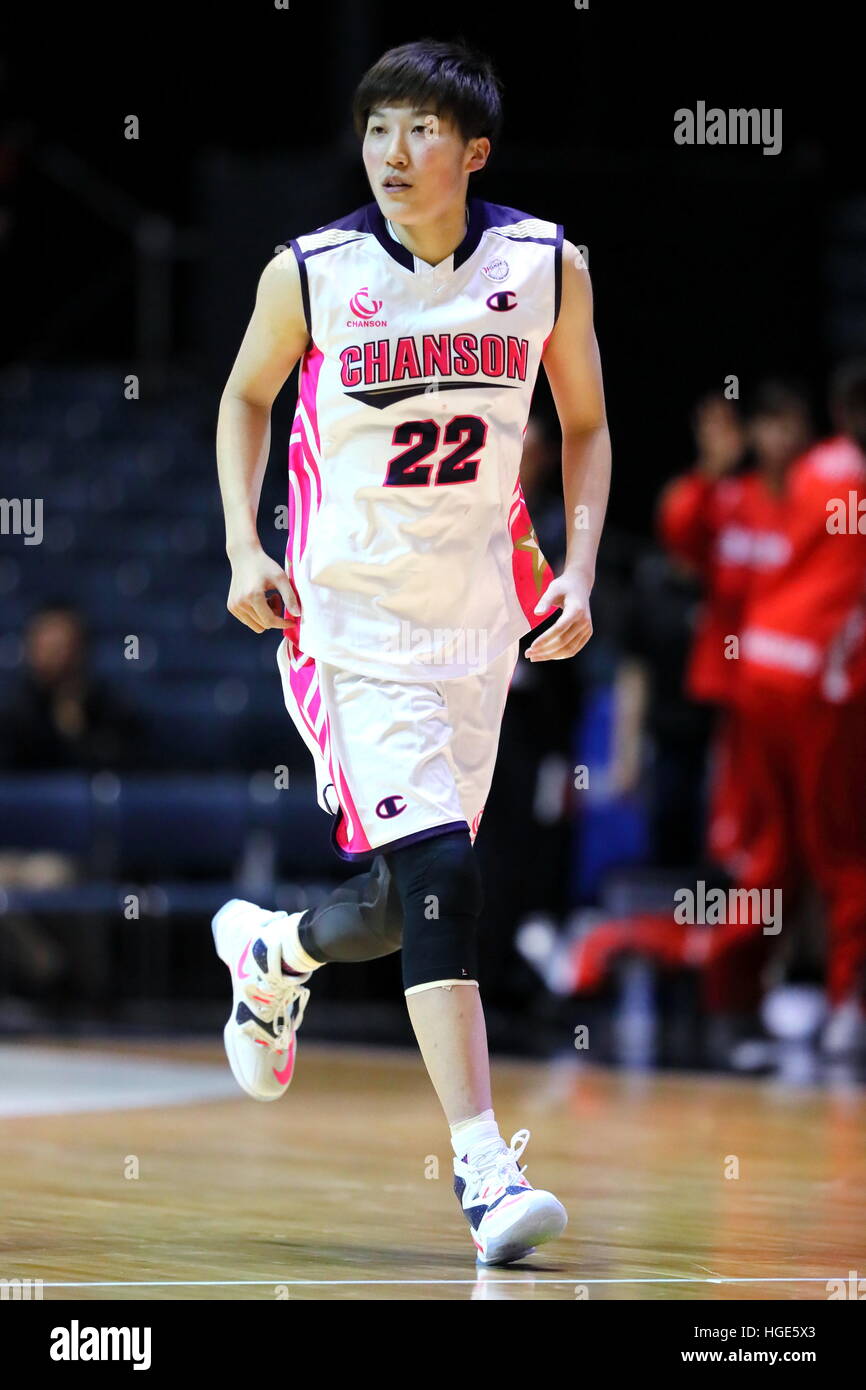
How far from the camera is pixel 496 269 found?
3.67m

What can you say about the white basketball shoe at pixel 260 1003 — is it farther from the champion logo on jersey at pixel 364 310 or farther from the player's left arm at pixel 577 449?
the champion logo on jersey at pixel 364 310

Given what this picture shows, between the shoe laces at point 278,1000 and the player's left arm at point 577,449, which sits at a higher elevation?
the player's left arm at point 577,449

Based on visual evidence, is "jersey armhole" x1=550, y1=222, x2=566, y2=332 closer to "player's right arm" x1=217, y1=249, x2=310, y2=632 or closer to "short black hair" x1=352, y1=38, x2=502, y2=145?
"short black hair" x1=352, y1=38, x2=502, y2=145

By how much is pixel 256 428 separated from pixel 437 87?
24.0 inches

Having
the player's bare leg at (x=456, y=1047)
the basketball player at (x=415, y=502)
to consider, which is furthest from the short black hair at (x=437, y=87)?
the player's bare leg at (x=456, y=1047)

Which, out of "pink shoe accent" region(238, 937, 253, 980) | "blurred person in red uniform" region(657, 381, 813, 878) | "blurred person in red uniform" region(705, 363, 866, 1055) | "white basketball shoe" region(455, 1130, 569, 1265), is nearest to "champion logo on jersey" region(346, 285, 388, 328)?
"pink shoe accent" region(238, 937, 253, 980)

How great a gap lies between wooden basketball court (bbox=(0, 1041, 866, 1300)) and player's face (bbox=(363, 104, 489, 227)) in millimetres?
1552

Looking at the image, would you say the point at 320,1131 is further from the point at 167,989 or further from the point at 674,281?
the point at 674,281

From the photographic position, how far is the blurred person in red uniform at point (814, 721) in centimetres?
722

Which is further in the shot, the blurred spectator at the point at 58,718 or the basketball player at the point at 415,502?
the blurred spectator at the point at 58,718

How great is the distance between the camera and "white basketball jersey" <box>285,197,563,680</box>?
3596mm

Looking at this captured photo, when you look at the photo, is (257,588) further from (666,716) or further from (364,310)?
(666,716)

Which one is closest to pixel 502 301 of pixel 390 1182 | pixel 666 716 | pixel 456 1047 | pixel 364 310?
pixel 364 310
